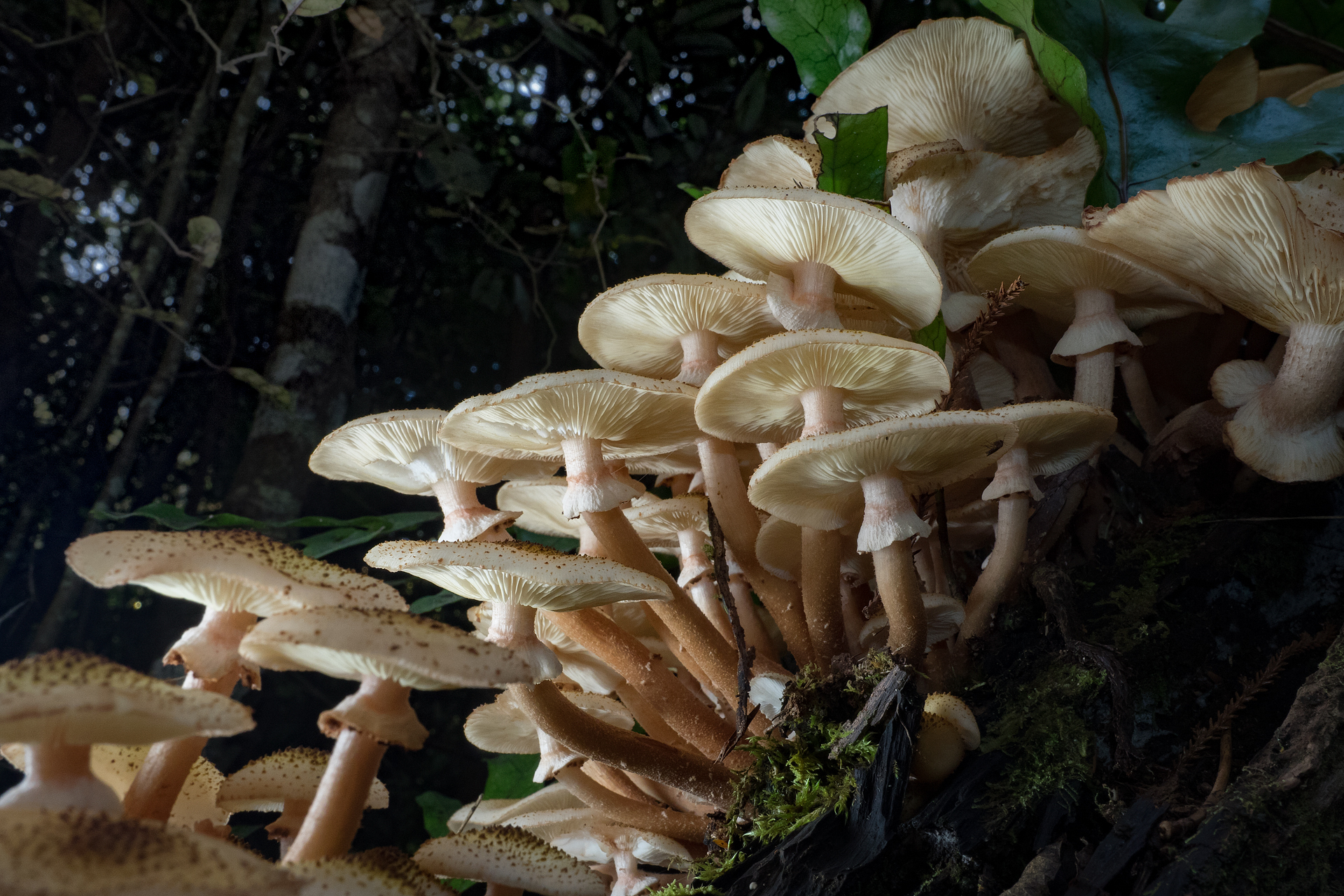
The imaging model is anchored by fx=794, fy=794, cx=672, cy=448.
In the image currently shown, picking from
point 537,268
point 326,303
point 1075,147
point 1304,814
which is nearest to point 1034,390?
point 1075,147

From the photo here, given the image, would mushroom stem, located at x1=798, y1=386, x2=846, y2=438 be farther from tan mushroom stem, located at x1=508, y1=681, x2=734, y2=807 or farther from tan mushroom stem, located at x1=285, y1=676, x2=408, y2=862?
tan mushroom stem, located at x1=285, y1=676, x2=408, y2=862

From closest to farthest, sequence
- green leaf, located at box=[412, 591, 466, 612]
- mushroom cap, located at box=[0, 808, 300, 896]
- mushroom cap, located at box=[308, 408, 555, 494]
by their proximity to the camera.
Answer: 1. mushroom cap, located at box=[0, 808, 300, 896]
2. mushroom cap, located at box=[308, 408, 555, 494]
3. green leaf, located at box=[412, 591, 466, 612]

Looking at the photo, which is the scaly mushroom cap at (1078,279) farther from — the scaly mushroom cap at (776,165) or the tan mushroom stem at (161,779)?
the tan mushroom stem at (161,779)

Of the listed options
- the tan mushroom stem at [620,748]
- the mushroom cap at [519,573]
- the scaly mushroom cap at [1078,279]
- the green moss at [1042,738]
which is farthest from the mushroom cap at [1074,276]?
the tan mushroom stem at [620,748]

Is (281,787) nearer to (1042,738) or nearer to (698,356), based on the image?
(698,356)

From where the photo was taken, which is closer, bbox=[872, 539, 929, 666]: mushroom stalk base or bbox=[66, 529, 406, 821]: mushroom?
bbox=[66, 529, 406, 821]: mushroom

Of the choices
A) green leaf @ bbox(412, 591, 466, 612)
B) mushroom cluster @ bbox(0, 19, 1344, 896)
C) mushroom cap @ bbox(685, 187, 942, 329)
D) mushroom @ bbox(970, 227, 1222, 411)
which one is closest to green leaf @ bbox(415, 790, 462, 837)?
mushroom cluster @ bbox(0, 19, 1344, 896)

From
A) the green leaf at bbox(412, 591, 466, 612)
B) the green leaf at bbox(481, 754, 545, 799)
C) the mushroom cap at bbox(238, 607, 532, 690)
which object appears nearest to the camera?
the mushroom cap at bbox(238, 607, 532, 690)
